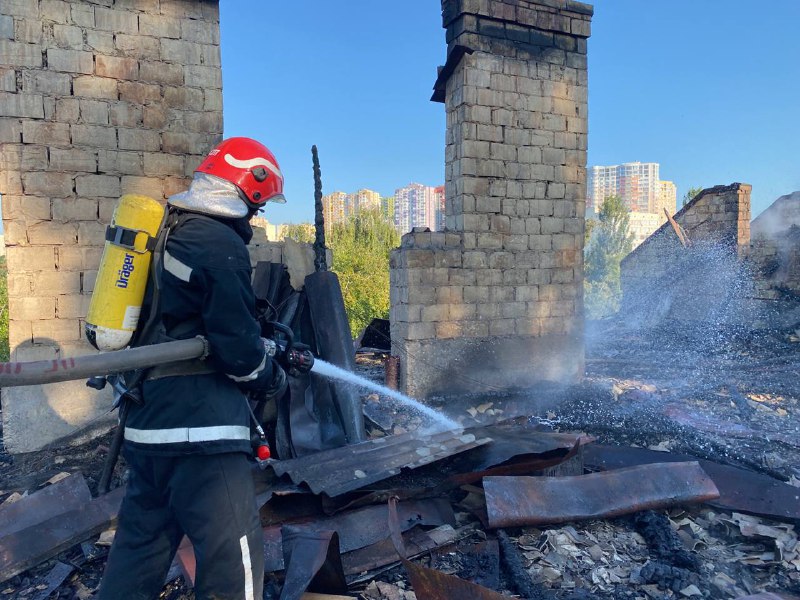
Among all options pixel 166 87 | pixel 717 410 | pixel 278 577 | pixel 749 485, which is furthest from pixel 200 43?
pixel 717 410

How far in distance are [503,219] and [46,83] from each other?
4.73 m

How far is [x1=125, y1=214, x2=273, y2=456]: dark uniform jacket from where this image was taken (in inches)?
86.0

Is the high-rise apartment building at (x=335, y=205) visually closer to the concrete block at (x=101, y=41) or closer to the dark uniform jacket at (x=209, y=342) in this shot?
the concrete block at (x=101, y=41)

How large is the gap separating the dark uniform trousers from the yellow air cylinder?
1.85 feet

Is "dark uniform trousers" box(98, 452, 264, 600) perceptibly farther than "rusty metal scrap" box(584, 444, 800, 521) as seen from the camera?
No

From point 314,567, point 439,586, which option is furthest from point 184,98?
point 439,586

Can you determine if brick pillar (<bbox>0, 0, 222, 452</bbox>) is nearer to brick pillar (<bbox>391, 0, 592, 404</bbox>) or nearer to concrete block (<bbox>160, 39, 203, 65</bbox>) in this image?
concrete block (<bbox>160, 39, 203, 65</bbox>)

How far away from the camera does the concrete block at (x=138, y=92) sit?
457cm

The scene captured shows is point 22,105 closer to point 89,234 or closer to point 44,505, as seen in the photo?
point 89,234

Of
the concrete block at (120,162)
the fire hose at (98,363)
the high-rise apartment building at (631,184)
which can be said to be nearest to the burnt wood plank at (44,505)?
the fire hose at (98,363)

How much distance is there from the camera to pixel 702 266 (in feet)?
52.2

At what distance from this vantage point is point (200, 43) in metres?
4.77

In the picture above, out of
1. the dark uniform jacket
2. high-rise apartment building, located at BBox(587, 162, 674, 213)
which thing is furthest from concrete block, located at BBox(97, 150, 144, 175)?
high-rise apartment building, located at BBox(587, 162, 674, 213)

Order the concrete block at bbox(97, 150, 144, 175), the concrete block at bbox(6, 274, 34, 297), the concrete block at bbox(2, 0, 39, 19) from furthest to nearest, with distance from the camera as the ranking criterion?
the concrete block at bbox(97, 150, 144, 175), the concrete block at bbox(6, 274, 34, 297), the concrete block at bbox(2, 0, 39, 19)
